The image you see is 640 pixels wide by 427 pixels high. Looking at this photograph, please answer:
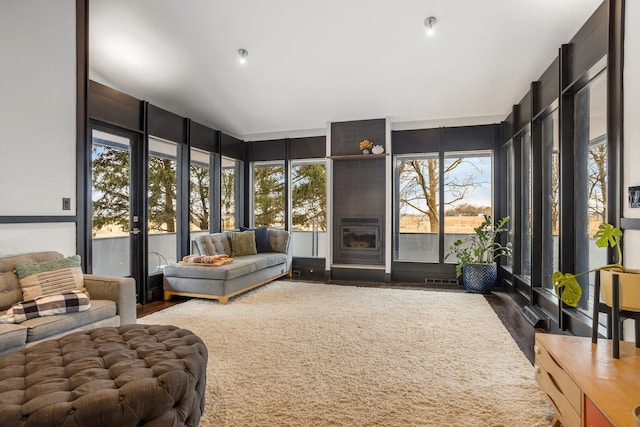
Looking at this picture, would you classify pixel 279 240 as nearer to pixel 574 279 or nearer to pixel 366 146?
pixel 366 146

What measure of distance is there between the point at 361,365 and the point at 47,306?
A: 2251mm

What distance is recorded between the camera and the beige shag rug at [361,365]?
6.39 feet

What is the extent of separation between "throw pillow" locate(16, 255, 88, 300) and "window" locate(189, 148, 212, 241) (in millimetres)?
2541

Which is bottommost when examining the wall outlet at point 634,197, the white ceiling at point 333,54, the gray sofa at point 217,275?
the gray sofa at point 217,275

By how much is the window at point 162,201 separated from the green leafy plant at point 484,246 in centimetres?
426

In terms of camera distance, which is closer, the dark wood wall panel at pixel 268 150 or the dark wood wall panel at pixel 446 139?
the dark wood wall panel at pixel 446 139

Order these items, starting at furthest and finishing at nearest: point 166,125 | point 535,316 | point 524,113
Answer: point 166,125 → point 524,113 → point 535,316

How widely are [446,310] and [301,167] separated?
147 inches

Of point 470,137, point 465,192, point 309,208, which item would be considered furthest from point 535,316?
point 309,208

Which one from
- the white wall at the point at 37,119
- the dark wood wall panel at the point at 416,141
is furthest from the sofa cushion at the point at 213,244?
the dark wood wall panel at the point at 416,141

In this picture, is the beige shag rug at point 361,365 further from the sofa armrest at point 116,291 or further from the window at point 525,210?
the window at point 525,210

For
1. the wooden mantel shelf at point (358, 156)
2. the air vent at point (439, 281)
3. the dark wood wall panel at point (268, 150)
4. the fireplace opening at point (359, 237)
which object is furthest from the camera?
the dark wood wall panel at point (268, 150)

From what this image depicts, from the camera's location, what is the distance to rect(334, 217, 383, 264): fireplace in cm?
602

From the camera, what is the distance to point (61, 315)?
8.00 feet
